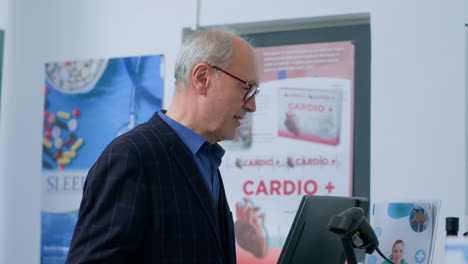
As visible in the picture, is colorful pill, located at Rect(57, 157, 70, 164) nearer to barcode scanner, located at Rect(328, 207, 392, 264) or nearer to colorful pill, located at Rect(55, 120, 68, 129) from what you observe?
colorful pill, located at Rect(55, 120, 68, 129)

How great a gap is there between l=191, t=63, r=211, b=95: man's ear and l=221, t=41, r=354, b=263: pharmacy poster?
1.24 m

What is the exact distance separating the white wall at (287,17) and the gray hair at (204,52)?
3.73ft

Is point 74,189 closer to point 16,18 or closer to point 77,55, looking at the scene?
point 77,55

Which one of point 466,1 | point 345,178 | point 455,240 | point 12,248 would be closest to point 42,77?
point 12,248

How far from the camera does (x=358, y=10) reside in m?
2.62

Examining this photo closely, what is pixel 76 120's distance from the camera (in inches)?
121

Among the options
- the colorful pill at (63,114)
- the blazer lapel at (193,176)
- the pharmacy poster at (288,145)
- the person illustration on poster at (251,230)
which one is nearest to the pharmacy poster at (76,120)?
the colorful pill at (63,114)

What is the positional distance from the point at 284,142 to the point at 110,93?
84 centimetres

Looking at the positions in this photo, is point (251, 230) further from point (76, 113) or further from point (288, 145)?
point (76, 113)

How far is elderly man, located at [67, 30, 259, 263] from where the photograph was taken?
4.25 ft

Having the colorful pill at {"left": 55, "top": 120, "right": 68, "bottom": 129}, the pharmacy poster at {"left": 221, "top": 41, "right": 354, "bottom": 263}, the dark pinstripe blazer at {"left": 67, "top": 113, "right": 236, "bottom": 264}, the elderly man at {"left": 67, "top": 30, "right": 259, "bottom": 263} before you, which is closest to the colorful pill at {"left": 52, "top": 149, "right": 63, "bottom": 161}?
the colorful pill at {"left": 55, "top": 120, "right": 68, "bottom": 129}

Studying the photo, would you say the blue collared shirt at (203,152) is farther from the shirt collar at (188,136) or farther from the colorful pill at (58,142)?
the colorful pill at (58,142)

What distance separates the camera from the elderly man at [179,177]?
4.25 ft

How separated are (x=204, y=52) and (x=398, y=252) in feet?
2.19
